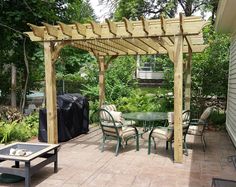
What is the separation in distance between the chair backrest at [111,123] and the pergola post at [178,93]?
3.98 ft

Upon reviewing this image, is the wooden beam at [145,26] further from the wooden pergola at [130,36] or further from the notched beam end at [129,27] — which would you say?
the notched beam end at [129,27]

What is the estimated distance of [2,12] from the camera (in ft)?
29.1

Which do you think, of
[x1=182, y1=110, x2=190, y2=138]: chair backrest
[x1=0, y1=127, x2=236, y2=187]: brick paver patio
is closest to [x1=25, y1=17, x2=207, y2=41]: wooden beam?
[x1=182, y1=110, x2=190, y2=138]: chair backrest

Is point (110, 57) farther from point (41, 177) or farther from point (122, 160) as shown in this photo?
point (41, 177)

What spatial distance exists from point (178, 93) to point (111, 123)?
1.59 meters

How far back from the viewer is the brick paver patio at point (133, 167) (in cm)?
436

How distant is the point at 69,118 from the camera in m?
7.34

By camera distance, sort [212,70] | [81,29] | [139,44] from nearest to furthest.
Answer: [81,29] < [139,44] < [212,70]

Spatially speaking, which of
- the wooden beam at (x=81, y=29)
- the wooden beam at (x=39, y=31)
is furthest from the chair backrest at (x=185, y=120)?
the wooden beam at (x=39, y=31)

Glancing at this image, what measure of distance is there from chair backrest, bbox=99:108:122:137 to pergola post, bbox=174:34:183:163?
1.21 meters

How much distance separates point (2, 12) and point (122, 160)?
6125 millimetres

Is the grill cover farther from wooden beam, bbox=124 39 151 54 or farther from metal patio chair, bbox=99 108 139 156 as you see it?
wooden beam, bbox=124 39 151 54

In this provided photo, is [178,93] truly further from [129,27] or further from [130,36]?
[129,27]

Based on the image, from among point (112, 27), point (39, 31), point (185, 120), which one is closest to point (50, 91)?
point (39, 31)
